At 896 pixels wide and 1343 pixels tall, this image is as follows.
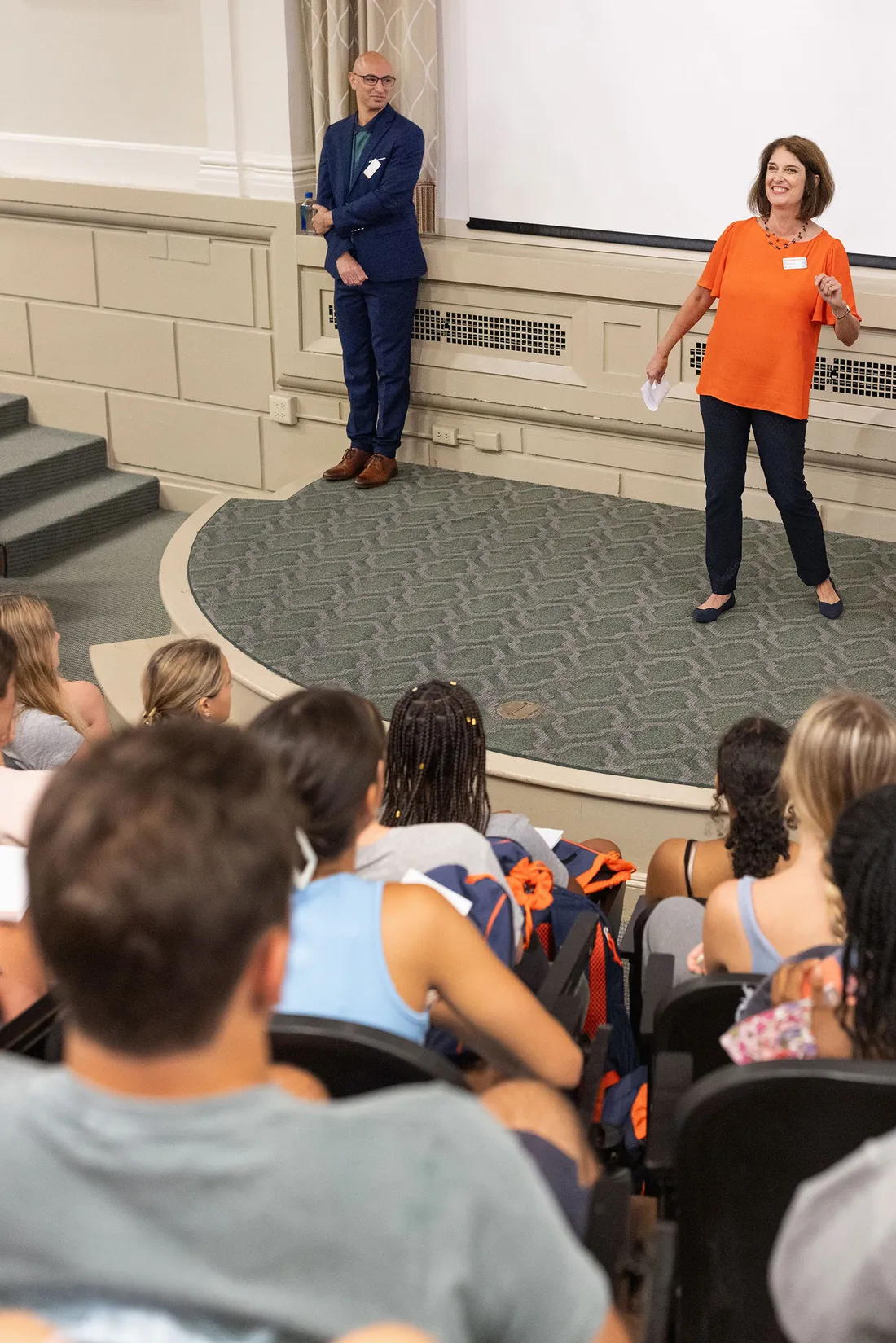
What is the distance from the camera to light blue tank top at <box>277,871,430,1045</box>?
Answer: 1.43m

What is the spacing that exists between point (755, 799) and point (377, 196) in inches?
135

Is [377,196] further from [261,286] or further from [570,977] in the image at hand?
[570,977]

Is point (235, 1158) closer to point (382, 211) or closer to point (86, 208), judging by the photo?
point (382, 211)

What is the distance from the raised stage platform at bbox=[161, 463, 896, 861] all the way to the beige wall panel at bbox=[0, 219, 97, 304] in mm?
1465

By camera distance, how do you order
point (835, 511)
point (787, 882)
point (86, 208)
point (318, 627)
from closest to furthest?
point (787, 882), point (318, 627), point (835, 511), point (86, 208)

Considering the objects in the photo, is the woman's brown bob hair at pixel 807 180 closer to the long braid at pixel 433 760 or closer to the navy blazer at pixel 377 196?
the navy blazer at pixel 377 196

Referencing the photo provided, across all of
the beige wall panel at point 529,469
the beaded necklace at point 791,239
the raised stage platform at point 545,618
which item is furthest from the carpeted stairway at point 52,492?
the beaded necklace at point 791,239

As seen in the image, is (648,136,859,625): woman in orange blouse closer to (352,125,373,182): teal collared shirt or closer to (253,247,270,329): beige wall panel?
(352,125,373,182): teal collared shirt

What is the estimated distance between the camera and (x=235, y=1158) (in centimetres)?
68

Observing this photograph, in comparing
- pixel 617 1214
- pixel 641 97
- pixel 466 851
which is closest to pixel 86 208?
pixel 641 97

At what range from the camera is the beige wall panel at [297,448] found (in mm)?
5809

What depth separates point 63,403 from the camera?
635cm

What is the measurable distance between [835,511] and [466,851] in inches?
135

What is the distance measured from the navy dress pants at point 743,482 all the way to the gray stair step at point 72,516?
276 cm
